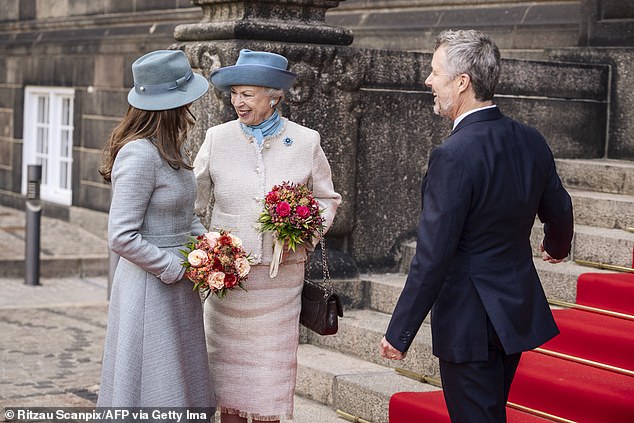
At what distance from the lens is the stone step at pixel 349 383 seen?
18.9 feet

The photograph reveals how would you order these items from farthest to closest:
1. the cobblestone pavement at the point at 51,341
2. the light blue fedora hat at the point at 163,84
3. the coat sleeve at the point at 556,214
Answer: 1. the cobblestone pavement at the point at 51,341
2. the light blue fedora hat at the point at 163,84
3. the coat sleeve at the point at 556,214

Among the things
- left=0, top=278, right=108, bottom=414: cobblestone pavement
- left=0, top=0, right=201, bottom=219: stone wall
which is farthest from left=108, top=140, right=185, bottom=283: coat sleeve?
left=0, top=0, right=201, bottom=219: stone wall

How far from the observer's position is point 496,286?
391 cm

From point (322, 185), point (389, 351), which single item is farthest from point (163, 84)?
point (389, 351)

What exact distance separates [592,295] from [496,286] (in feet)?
7.65

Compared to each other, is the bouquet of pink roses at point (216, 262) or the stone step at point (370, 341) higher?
the bouquet of pink roses at point (216, 262)

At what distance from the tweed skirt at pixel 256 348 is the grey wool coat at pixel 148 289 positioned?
23cm

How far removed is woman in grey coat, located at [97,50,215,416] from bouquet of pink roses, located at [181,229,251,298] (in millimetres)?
100

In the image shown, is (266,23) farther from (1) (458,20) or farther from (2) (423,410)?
(1) (458,20)

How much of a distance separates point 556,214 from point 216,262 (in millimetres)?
1304

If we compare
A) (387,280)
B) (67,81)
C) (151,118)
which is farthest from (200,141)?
(67,81)

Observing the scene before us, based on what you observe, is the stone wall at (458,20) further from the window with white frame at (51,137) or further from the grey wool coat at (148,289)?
the window with white frame at (51,137)

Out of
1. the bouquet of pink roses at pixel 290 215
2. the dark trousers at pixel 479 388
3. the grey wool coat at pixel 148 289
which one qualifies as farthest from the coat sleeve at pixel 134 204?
the dark trousers at pixel 479 388

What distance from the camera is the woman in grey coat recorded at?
4469mm
